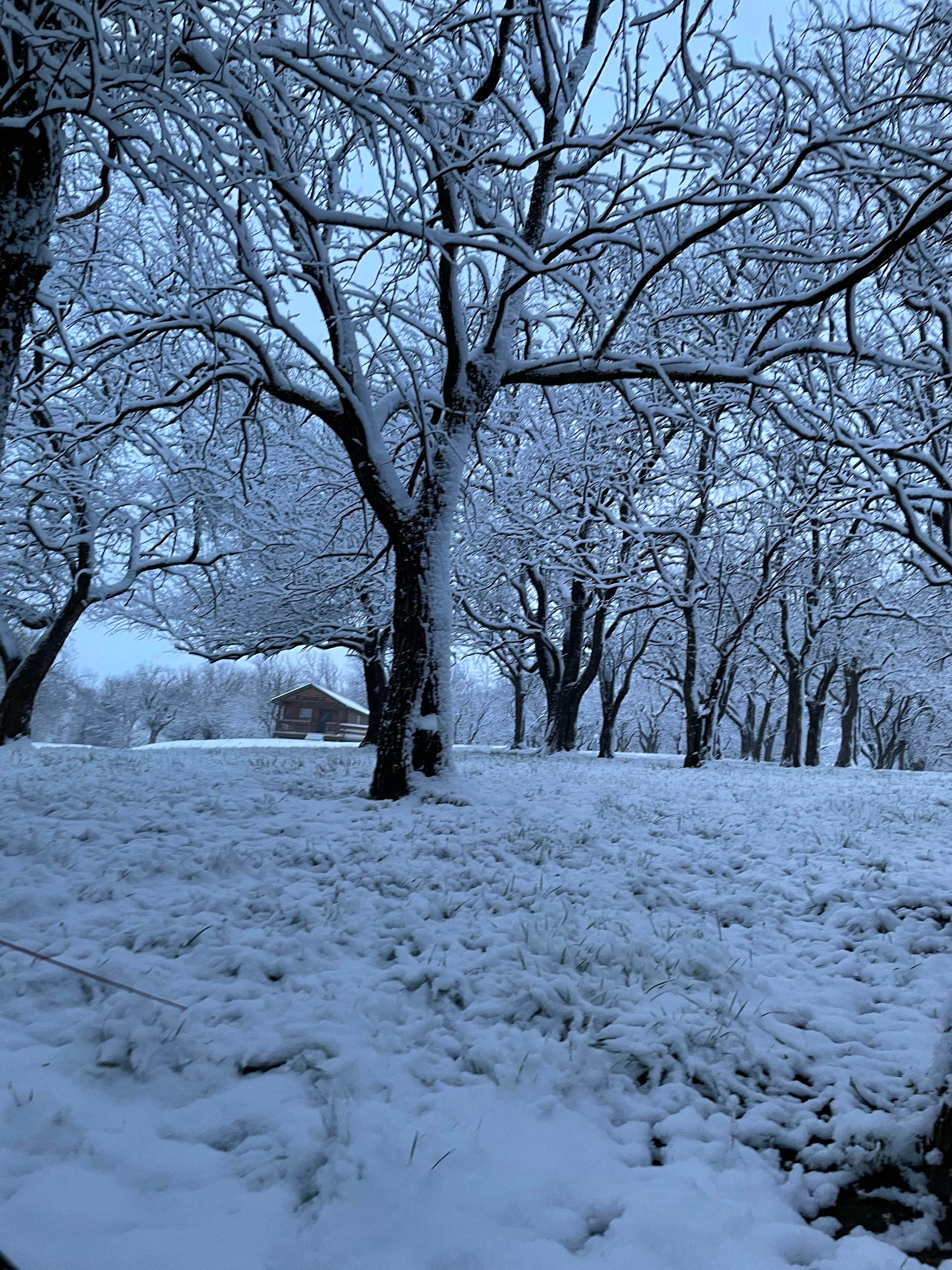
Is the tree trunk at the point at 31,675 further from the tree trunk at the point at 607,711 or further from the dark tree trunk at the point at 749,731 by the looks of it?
the dark tree trunk at the point at 749,731

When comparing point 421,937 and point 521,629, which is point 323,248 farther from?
point 521,629

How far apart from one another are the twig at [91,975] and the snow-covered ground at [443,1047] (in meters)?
0.04

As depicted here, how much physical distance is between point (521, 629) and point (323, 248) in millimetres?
13275

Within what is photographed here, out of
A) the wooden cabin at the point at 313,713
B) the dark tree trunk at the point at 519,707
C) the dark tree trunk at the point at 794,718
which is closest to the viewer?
the dark tree trunk at the point at 794,718

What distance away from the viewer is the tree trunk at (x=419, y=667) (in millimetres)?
7195

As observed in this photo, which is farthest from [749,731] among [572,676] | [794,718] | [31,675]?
[31,675]

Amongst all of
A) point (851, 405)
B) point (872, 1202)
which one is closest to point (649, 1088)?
point (872, 1202)

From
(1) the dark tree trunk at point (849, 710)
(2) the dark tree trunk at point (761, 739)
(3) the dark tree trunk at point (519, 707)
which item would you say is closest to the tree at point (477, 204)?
(3) the dark tree trunk at point (519, 707)

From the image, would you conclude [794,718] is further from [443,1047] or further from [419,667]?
[443,1047]

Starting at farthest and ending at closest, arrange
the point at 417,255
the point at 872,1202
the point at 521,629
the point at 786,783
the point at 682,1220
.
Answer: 1. the point at 521,629
2. the point at 786,783
3. the point at 417,255
4. the point at 872,1202
5. the point at 682,1220

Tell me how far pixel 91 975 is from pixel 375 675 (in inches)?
622

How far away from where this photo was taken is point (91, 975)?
2.84 metres

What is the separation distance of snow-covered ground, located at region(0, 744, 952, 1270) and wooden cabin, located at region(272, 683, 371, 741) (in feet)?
140

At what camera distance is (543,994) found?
10.1ft
